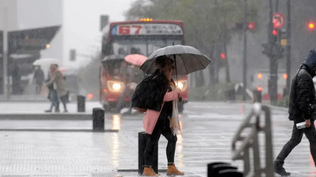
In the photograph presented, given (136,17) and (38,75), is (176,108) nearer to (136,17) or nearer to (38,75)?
(38,75)

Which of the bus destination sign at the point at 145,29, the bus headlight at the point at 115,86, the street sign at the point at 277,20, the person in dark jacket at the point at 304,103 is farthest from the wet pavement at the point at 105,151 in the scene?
the street sign at the point at 277,20

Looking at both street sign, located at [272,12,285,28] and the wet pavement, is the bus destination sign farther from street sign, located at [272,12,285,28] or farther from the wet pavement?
street sign, located at [272,12,285,28]

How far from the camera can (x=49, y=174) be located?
38.4ft

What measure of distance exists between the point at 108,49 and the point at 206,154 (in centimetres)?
1624

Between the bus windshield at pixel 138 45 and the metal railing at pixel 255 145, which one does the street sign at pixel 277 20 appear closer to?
the bus windshield at pixel 138 45

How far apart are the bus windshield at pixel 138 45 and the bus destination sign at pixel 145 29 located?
0.93 feet

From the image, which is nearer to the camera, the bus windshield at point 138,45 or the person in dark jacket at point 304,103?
the person in dark jacket at point 304,103

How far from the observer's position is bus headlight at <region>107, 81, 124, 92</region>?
3142 centimetres

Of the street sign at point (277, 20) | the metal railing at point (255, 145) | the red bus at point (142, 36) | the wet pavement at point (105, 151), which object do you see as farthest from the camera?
the street sign at point (277, 20)

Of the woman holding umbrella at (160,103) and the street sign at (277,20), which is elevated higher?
the street sign at (277,20)

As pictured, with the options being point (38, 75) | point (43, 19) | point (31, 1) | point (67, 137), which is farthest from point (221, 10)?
point (43, 19)

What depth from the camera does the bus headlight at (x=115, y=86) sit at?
31422 mm

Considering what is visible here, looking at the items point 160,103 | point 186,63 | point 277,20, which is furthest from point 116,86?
point 160,103

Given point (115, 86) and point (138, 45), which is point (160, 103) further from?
point (115, 86)
